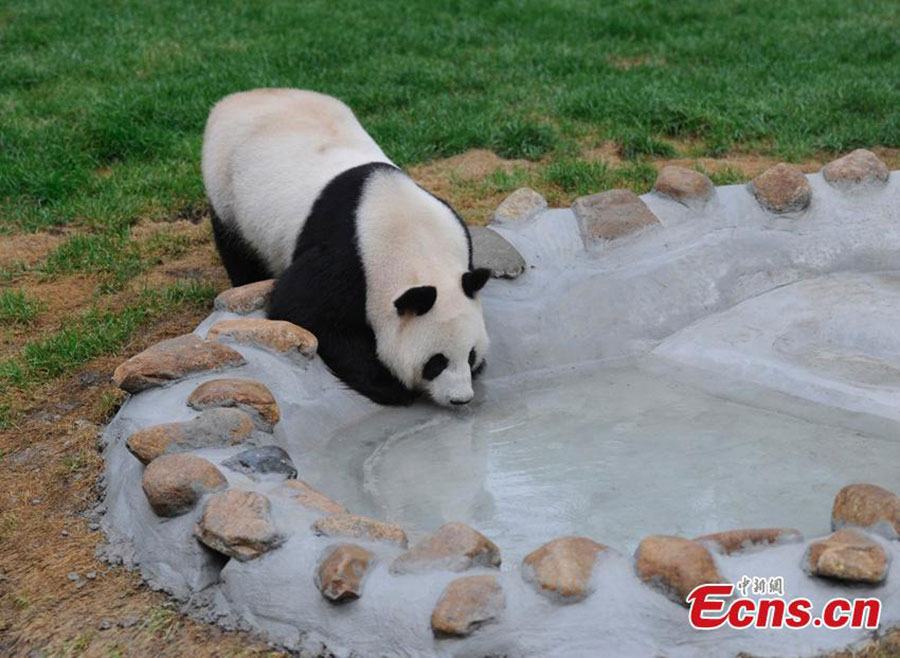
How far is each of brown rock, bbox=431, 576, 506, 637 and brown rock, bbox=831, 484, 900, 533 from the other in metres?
0.96

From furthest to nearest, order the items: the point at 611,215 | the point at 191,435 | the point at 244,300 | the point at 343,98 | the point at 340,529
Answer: the point at 343,98, the point at 611,215, the point at 244,300, the point at 191,435, the point at 340,529

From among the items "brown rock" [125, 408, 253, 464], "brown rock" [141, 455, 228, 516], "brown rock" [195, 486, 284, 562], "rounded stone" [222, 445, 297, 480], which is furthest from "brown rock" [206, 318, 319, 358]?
"brown rock" [195, 486, 284, 562]

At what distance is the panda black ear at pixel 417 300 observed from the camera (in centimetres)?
428

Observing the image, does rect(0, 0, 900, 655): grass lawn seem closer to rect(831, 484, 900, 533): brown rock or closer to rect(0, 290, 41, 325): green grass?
rect(0, 290, 41, 325): green grass

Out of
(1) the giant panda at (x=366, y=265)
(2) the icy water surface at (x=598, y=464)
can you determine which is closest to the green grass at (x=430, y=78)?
(1) the giant panda at (x=366, y=265)

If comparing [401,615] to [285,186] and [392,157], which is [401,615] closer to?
[285,186]

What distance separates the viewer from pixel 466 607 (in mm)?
2973

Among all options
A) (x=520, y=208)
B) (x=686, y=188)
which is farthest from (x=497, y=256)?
(x=686, y=188)

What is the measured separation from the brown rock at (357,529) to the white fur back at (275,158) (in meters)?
1.95

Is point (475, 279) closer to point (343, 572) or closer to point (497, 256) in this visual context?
→ point (497, 256)

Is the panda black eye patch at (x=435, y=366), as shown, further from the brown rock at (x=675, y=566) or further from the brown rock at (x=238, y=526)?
the brown rock at (x=675, y=566)

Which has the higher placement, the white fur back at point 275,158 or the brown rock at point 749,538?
the white fur back at point 275,158

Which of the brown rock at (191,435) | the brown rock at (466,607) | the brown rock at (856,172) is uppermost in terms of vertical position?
the brown rock at (856,172)

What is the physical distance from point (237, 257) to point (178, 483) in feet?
7.44
